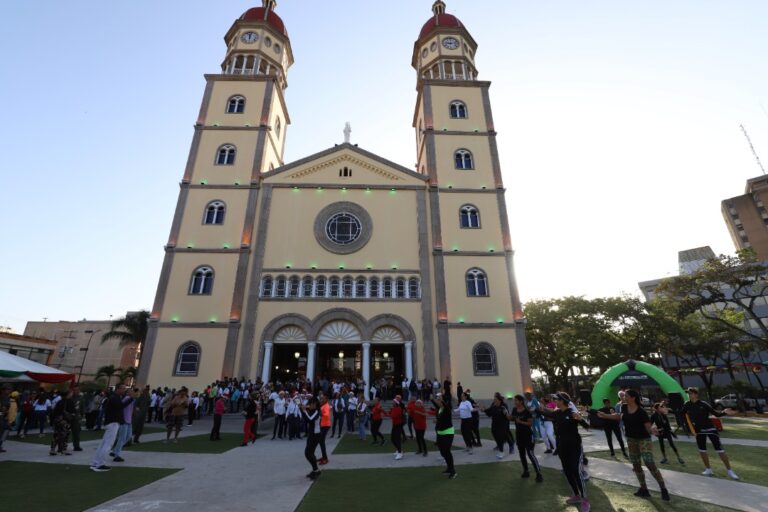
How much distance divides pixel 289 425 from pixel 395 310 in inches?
494

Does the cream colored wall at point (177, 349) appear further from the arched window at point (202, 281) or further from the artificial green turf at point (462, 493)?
the artificial green turf at point (462, 493)

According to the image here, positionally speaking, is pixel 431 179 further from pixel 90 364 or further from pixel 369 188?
pixel 90 364

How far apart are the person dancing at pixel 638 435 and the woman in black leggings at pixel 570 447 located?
0.82m

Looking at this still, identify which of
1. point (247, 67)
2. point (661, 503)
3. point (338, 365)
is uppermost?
point (247, 67)

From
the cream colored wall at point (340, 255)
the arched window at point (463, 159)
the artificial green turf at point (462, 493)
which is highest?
the arched window at point (463, 159)

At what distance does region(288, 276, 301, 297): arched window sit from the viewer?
26734mm

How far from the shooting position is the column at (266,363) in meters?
24.5

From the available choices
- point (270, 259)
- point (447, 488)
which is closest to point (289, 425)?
point (447, 488)

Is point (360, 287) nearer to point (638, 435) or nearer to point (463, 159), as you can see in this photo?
point (463, 159)

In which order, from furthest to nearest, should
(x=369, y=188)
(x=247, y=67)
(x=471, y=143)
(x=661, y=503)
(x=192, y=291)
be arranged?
(x=247, y=67) < (x=471, y=143) < (x=369, y=188) < (x=192, y=291) < (x=661, y=503)

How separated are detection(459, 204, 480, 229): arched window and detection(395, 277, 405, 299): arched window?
250 inches

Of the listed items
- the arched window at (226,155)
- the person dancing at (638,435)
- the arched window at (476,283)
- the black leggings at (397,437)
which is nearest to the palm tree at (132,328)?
the arched window at (226,155)

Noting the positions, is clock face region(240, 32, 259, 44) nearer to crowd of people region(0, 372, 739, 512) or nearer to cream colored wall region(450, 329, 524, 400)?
cream colored wall region(450, 329, 524, 400)

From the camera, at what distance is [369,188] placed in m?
30.5
